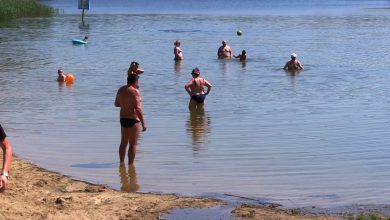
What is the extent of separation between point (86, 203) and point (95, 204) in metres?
0.11

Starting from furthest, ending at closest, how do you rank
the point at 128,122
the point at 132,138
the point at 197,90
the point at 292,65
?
the point at 292,65, the point at 197,90, the point at 132,138, the point at 128,122

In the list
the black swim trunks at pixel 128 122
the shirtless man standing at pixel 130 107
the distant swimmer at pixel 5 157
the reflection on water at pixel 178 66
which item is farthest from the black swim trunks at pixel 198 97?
the distant swimmer at pixel 5 157

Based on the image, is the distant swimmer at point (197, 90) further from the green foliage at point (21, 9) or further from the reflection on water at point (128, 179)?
the green foliage at point (21, 9)

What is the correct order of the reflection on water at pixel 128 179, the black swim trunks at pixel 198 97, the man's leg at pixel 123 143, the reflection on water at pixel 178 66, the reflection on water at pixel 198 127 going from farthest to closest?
the reflection on water at pixel 178 66, the black swim trunks at pixel 198 97, the reflection on water at pixel 198 127, the man's leg at pixel 123 143, the reflection on water at pixel 128 179

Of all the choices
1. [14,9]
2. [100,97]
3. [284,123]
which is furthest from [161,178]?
[14,9]

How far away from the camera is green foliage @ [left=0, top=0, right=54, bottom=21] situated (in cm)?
6131

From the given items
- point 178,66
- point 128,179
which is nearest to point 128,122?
point 128,179

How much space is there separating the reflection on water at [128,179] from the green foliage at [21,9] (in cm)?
5054

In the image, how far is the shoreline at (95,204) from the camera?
8.88 m

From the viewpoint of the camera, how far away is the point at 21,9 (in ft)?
212

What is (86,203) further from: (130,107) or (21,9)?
(21,9)

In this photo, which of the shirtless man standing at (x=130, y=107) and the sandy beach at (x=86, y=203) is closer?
the sandy beach at (x=86, y=203)

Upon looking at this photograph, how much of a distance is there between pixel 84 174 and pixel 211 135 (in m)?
4.23

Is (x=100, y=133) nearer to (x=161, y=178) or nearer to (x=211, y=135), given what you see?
(x=211, y=135)
